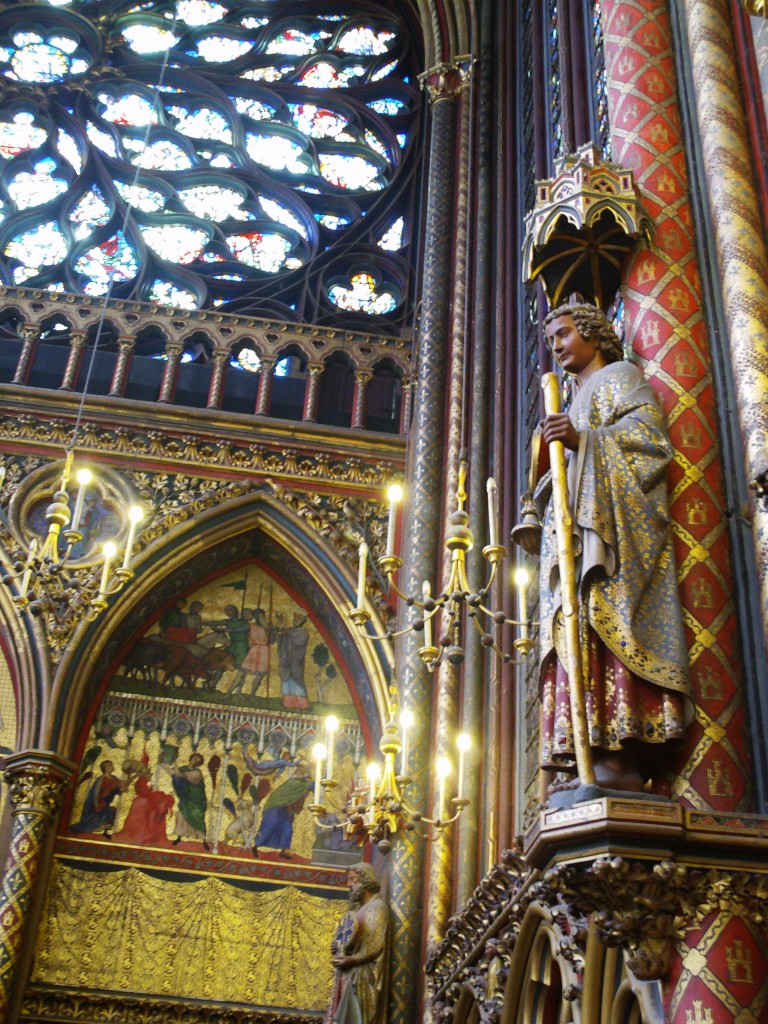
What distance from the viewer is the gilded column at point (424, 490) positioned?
8523mm

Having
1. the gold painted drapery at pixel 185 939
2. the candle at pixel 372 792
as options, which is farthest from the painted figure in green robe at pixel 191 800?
the candle at pixel 372 792

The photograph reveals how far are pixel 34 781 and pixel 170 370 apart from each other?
398 cm

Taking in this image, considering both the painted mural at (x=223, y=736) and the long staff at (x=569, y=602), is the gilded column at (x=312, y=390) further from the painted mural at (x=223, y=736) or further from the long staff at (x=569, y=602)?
the long staff at (x=569, y=602)

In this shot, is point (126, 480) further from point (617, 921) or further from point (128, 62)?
point (617, 921)

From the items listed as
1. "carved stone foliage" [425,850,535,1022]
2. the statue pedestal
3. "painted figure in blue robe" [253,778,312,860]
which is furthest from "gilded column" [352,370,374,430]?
the statue pedestal

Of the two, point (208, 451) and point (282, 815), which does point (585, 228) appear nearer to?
point (282, 815)

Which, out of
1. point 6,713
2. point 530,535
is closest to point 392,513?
point 530,535

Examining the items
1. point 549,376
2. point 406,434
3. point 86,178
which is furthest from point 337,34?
point 549,376

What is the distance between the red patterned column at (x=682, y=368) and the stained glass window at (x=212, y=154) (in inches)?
279

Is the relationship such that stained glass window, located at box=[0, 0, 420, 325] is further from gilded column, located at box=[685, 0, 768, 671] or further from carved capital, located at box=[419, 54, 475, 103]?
gilded column, located at box=[685, 0, 768, 671]

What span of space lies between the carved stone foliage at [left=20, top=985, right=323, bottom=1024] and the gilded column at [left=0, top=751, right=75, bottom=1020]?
382mm

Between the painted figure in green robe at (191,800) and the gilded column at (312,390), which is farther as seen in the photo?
the gilded column at (312,390)

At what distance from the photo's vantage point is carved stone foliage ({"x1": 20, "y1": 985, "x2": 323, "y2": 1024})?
361 inches

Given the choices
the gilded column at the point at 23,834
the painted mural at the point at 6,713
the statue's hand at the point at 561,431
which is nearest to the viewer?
the statue's hand at the point at 561,431
